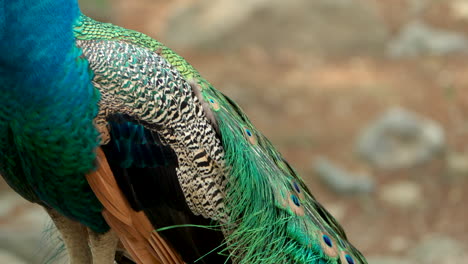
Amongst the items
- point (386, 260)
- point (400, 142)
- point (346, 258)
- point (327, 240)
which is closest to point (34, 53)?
point (327, 240)

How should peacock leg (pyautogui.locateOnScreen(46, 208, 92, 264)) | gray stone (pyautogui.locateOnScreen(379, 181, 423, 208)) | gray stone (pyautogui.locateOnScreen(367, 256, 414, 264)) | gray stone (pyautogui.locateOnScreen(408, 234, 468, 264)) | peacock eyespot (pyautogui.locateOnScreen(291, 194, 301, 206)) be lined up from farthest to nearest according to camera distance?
1. gray stone (pyautogui.locateOnScreen(379, 181, 423, 208))
2. gray stone (pyautogui.locateOnScreen(408, 234, 468, 264))
3. gray stone (pyautogui.locateOnScreen(367, 256, 414, 264))
4. peacock leg (pyautogui.locateOnScreen(46, 208, 92, 264))
5. peacock eyespot (pyautogui.locateOnScreen(291, 194, 301, 206))

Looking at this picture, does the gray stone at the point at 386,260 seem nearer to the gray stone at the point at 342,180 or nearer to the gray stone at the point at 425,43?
the gray stone at the point at 342,180

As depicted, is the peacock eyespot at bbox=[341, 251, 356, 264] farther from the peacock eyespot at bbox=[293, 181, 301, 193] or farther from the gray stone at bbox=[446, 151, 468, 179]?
the gray stone at bbox=[446, 151, 468, 179]

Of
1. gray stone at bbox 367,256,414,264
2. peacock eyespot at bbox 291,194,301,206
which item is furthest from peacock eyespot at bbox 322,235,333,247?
gray stone at bbox 367,256,414,264

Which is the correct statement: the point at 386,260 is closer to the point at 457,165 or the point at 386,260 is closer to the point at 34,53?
the point at 457,165

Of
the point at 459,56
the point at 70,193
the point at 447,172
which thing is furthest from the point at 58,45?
the point at 459,56

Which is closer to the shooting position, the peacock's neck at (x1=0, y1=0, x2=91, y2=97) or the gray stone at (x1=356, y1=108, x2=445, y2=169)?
the peacock's neck at (x1=0, y1=0, x2=91, y2=97)

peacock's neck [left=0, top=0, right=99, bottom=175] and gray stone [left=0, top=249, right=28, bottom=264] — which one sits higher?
peacock's neck [left=0, top=0, right=99, bottom=175]
